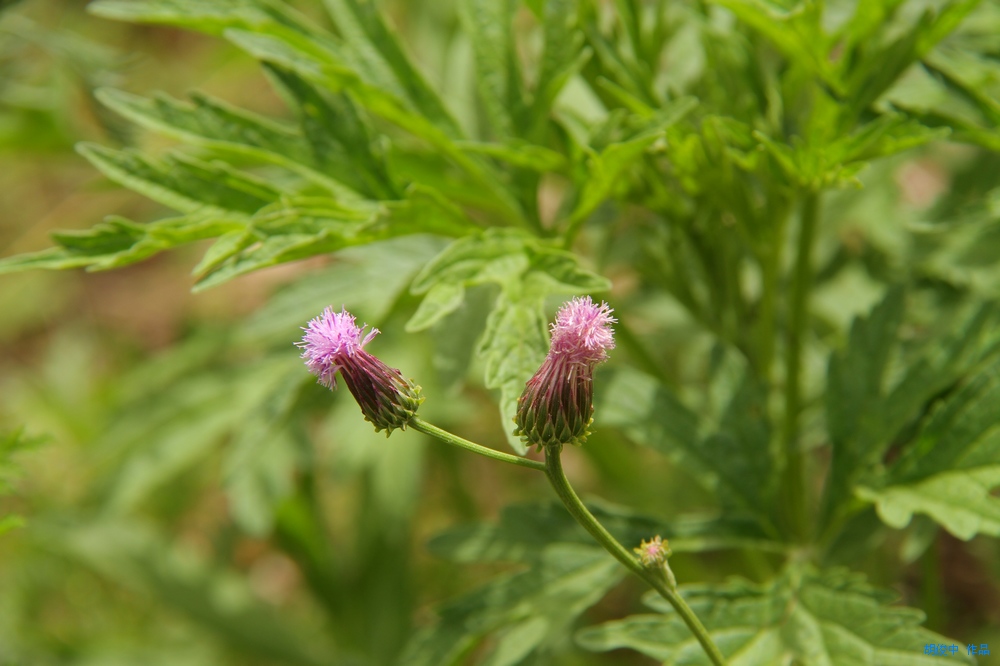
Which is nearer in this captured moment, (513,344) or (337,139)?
(513,344)

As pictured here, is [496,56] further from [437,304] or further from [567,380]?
[567,380]

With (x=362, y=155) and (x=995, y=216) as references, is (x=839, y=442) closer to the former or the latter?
(x=995, y=216)

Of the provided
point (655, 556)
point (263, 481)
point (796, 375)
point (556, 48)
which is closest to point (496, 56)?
point (556, 48)

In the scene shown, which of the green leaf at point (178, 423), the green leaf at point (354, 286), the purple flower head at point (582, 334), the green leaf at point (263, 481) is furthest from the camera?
the green leaf at point (178, 423)

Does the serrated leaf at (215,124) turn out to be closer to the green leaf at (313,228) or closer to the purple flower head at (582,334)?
the green leaf at (313,228)

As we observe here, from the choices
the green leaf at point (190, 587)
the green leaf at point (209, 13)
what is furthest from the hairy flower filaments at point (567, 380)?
the green leaf at point (190, 587)

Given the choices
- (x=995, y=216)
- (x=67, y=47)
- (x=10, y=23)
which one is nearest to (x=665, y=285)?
(x=995, y=216)

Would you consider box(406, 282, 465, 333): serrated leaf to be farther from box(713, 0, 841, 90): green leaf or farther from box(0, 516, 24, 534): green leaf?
box(0, 516, 24, 534): green leaf

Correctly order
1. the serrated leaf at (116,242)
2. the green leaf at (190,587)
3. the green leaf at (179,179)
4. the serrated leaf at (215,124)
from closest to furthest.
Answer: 1. the serrated leaf at (116,242)
2. the green leaf at (179,179)
3. the serrated leaf at (215,124)
4. the green leaf at (190,587)
